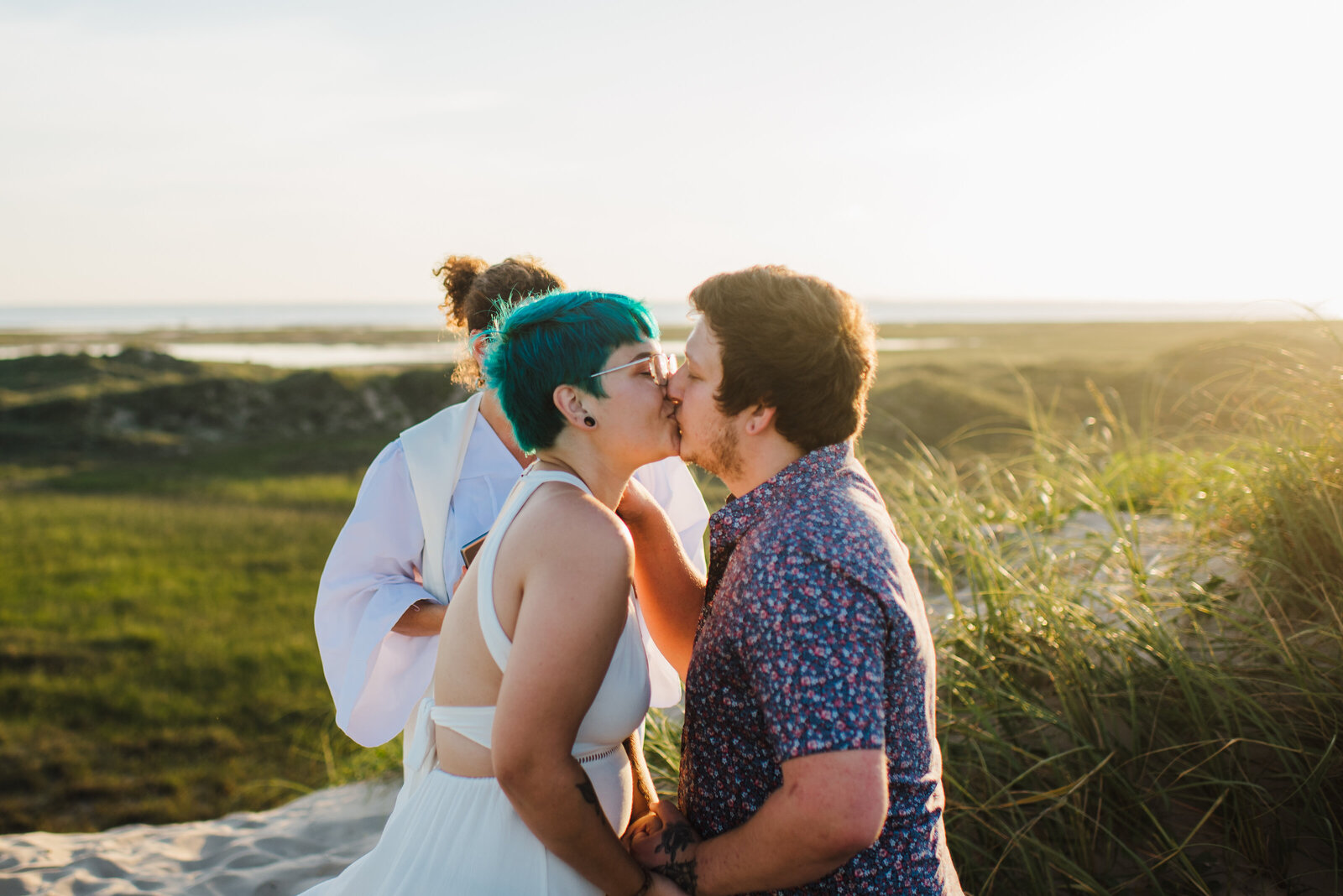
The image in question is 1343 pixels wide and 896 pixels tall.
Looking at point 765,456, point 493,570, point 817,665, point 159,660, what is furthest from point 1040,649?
point 159,660

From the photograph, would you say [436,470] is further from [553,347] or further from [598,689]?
[598,689]

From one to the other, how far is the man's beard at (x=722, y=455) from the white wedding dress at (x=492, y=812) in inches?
12.8

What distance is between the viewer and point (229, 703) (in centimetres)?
890

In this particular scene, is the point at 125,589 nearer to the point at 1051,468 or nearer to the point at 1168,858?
the point at 1051,468

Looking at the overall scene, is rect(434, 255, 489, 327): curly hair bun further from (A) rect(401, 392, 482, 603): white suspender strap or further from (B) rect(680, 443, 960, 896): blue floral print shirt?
(B) rect(680, 443, 960, 896): blue floral print shirt

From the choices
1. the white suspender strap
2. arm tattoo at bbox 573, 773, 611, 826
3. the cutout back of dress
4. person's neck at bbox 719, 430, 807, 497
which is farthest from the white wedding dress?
the white suspender strap

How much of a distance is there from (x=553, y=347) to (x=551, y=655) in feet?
2.32

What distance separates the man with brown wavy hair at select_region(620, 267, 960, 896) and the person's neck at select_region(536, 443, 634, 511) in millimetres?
202

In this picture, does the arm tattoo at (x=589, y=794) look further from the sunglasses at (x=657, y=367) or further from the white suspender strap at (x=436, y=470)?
the white suspender strap at (x=436, y=470)

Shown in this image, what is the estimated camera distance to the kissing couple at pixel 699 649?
176cm

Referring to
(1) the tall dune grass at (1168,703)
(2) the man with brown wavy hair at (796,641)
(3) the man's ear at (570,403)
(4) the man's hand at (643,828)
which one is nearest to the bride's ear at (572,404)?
(3) the man's ear at (570,403)

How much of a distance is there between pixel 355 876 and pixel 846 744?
1.24 meters

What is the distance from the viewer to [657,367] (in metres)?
2.18

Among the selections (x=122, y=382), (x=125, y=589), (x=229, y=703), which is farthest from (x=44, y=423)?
(x=229, y=703)
